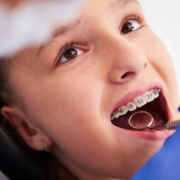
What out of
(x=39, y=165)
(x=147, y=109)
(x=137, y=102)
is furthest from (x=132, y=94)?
(x=39, y=165)

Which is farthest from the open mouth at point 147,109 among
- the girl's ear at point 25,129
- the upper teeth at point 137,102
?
the girl's ear at point 25,129

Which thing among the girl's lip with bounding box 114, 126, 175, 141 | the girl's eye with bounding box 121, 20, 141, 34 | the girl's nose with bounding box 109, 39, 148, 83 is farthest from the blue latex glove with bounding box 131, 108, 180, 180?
the girl's eye with bounding box 121, 20, 141, 34

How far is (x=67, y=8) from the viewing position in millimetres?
658

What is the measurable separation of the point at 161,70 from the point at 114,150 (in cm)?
24

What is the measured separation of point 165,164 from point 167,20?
0.79 meters

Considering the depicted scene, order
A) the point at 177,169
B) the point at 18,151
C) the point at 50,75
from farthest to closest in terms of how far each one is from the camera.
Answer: the point at 18,151 → the point at 50,75 → the point at 177,169

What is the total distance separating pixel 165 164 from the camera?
594 millimetres

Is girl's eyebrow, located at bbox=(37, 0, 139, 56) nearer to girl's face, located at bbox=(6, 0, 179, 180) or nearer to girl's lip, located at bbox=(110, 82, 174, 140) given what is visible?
girl's face, located at bbox=(6, 0, 179, 180)

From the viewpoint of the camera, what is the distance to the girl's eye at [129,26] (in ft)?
2.39

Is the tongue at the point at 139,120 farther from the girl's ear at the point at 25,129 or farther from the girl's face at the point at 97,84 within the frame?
the girl's ear at the point at 25,129

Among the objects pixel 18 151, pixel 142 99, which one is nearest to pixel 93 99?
pixel 142 99

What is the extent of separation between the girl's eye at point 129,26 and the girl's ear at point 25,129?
359 mm

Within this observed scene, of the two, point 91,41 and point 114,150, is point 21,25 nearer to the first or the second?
point 91,41

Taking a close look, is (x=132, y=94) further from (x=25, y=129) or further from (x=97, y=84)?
(x=25, y=129)
